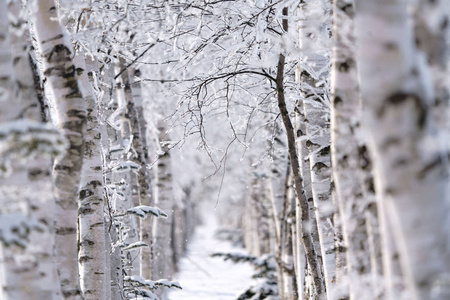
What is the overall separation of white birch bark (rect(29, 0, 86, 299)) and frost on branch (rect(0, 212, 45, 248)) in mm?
792

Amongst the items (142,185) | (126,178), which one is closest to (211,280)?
(142,185)

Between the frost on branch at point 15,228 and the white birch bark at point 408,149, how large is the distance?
5.73 ft

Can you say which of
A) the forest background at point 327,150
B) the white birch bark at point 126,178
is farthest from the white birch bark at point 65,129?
the white birch bark at point 126,178

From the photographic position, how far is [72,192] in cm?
333

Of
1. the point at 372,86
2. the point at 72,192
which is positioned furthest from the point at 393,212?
the point at 72,192

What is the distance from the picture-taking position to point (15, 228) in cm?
243

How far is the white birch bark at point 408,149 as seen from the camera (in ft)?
6.44

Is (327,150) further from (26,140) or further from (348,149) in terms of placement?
(26,140)

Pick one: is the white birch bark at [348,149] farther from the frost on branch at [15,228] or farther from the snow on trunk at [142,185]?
the snow on trunk at [142,185]

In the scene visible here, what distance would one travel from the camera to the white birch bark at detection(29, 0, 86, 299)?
331cm

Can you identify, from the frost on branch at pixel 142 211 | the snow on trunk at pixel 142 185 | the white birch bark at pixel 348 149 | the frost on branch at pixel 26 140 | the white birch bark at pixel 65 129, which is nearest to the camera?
the frost on branch at pixel 26 140

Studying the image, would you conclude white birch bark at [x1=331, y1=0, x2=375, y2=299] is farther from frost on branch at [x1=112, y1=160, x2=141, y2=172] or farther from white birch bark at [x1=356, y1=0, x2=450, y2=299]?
frost on branch at [x1=112, y1=160, x2=141, y2=172]

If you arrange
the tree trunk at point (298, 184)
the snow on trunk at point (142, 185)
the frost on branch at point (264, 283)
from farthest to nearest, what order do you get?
1. the frost on branch at point (264, 283)
2. the snow on trunk at point (142, 185)
3. the tree trunk at point (298, 184)

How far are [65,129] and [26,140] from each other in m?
1.09
